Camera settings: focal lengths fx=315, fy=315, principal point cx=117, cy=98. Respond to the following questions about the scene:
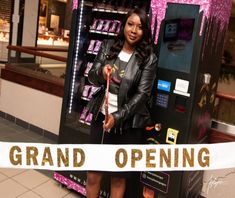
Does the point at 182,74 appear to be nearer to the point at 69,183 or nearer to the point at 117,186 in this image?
the point at 117,186

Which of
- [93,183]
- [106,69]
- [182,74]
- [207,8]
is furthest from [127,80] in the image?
[93,183]

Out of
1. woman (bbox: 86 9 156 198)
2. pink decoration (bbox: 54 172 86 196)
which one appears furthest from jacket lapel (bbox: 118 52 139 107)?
pink decoration (bbox: 54 172 86 196)

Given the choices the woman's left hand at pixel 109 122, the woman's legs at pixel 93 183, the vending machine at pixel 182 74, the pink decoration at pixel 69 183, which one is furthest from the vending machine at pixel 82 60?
the woman's left hand at pixel 109 122

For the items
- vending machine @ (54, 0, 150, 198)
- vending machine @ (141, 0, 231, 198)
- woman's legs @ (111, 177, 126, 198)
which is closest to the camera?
vending machine @ (141, 0, 231, 198)

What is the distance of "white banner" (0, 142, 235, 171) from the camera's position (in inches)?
81.0

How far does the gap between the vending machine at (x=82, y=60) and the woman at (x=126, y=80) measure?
2.01 feet

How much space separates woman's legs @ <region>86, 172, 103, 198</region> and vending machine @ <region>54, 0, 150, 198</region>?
0.35m

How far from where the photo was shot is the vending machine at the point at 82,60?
2.79 meters

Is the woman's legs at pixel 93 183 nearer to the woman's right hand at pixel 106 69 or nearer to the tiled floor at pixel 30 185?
the tiled floor at pixel 30 185

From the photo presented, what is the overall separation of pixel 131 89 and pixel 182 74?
40 cm

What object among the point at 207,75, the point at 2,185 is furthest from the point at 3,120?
the point at 207,75

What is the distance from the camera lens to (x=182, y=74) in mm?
2244

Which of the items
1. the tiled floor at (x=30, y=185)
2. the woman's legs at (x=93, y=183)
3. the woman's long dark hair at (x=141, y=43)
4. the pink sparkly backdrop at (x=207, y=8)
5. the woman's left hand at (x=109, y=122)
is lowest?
the tiled floor at (x=30, y=185)

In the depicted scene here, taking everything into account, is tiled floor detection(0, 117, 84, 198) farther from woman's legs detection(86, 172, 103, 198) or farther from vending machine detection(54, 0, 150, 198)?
woman's legs detection(86, 172, 103, 198)
